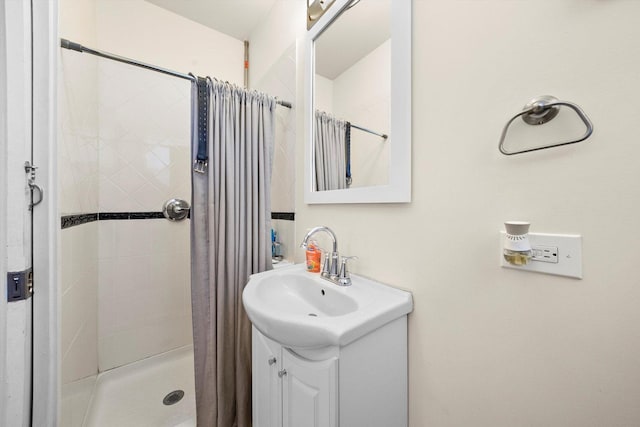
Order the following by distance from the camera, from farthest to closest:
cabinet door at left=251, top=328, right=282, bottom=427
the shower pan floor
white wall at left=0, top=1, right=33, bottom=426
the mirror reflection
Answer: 1. the shower pan floor
2. the mirror reflection
3. cabinet door at left=251, top=328, right=282, bottom=427
4. white wall at left=0, top=1, right=33, bottom=426

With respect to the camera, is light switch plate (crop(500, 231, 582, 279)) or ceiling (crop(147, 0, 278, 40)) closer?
light switch plate (crop(500, 231, 582, 279))

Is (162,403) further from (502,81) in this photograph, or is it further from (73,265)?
(502,81)

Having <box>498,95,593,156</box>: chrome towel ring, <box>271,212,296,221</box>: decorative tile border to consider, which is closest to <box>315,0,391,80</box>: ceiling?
<box>498,95,593,156</box>: chrome towel ring

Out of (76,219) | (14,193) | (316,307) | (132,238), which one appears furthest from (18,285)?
(132,238)

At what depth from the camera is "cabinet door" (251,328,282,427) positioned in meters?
0.78

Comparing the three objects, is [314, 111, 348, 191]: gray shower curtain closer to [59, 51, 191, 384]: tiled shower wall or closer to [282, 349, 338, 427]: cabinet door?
[282, 349, 338, 427]: cabinet door

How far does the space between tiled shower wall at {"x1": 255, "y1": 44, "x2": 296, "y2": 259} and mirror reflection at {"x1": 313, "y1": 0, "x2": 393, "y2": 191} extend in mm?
246

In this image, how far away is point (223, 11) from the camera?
171 centimetres

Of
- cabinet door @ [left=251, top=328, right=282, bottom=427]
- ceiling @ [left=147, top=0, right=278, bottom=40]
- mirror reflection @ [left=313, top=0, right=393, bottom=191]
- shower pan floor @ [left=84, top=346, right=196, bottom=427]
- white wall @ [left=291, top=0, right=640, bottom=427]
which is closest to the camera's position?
white wall @ [left=291, top=0, right=640, bottom=427]

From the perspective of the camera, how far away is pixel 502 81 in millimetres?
582

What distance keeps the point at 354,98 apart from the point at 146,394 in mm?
2023

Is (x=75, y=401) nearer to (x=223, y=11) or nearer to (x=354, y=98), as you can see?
(x=354, y=98)

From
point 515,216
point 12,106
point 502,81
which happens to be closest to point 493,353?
point 515,216

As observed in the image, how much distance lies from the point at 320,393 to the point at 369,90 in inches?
41.8
